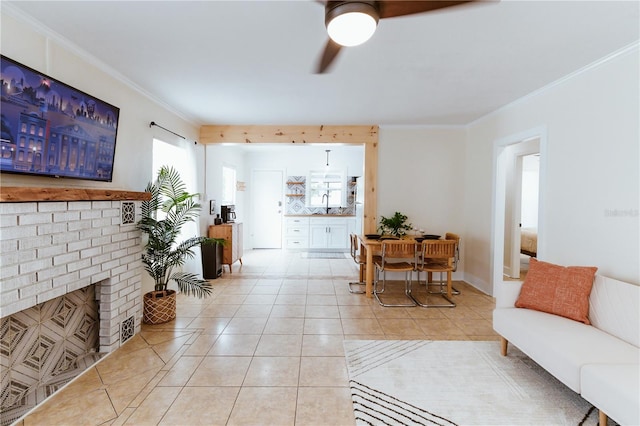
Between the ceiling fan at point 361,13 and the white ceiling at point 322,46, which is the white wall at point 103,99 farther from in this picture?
the ceiling fan at point 361,13

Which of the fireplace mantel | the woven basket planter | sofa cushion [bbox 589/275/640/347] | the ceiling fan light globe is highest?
the ceiling fan light globe

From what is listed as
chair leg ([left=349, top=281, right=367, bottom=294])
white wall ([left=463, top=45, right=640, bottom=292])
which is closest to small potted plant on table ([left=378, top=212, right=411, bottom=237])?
chair leg ([left=349, top=281, right=367, bottom=294])

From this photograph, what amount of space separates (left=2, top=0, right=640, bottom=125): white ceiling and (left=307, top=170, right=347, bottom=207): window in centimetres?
412

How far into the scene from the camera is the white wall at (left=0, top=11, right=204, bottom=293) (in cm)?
195

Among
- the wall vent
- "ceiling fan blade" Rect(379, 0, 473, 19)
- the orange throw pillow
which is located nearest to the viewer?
"ceiling fan blade" Rect(379, 0, 473, 19)

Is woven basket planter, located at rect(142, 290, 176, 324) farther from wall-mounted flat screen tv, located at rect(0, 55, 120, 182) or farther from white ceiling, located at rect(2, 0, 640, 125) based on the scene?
white ceiling, located at rect(2, 0, 640, 125)

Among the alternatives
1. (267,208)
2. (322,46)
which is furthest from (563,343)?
(267,208)

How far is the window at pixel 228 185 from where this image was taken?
6289mm

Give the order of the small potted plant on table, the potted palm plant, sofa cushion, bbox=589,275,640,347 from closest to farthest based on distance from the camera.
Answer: sofa cushion, bbox=589,275,640,347 < the potted palm plant < the small potted plant on table

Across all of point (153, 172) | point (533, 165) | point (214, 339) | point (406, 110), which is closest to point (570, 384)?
point (214, 339)

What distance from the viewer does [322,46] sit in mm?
2305

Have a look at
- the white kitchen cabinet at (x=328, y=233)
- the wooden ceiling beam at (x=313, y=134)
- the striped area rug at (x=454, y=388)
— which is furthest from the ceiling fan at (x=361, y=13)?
the white kitchen cabinet at (x=328, y=233)

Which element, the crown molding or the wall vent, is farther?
the wall vent

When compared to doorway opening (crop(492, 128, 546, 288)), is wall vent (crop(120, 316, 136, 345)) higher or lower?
lower
